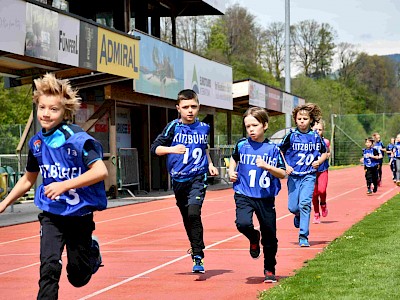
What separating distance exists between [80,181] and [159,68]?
23.3 meters

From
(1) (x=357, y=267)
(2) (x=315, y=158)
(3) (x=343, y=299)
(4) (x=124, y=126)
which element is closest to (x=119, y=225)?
(2) (x=315, y=158)

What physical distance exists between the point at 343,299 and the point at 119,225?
1069 centimetres

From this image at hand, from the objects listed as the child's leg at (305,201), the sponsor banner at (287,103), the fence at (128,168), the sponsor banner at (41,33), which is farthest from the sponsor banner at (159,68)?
the sponsor banner at (287,103)

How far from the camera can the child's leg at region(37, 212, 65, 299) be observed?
642 centimetres

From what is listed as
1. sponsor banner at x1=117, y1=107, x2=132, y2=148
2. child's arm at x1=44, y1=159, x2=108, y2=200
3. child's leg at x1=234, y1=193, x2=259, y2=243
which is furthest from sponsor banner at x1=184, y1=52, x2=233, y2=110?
child's arm at x1=44, y1=159, x2=108, y2=200

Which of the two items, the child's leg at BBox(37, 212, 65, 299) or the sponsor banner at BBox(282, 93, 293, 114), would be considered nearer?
the child's leg at BBox(37, 212, 65, 299)

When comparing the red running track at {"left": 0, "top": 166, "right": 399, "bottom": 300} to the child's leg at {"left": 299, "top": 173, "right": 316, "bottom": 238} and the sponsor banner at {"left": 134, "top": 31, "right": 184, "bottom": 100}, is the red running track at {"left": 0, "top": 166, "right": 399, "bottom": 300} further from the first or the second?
the sponsor banner at {"left": 134, "top": 31, "right": 184, "bottom": 100}

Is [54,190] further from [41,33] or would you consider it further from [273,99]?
[273,99]

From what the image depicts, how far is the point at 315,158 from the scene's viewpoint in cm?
1342

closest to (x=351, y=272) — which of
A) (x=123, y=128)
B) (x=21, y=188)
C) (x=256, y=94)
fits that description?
(x=21, y=188)

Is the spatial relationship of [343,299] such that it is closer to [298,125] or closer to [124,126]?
[298,125]

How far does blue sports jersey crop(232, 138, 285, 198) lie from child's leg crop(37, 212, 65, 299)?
3034mm

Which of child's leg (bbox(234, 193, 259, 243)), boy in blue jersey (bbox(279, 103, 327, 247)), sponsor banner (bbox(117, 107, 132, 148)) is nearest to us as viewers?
child's leg (bbox(234, 193, 259, 243))

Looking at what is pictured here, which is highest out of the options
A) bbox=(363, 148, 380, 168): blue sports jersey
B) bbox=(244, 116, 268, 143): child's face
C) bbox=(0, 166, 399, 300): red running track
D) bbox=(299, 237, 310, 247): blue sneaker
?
bbox=(244, 116, 268, 143): child's face
